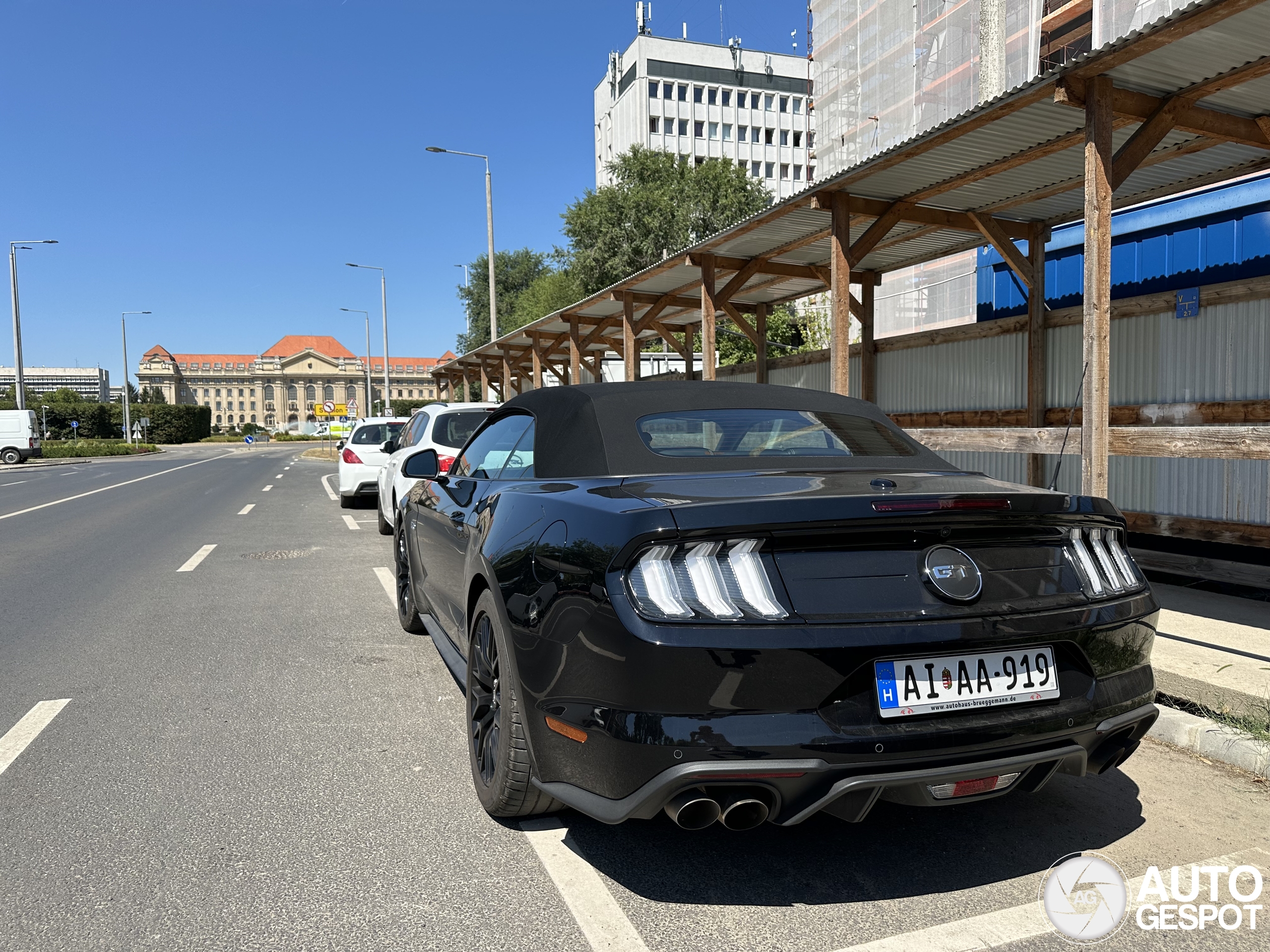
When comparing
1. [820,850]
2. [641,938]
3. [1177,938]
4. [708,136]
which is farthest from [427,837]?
[708,136]

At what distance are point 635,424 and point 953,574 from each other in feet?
4.31

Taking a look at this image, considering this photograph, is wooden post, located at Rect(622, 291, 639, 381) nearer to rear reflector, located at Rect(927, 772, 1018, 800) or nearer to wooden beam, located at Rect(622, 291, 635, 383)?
wooden beam, located at Rect(622, 291, 635, 383)

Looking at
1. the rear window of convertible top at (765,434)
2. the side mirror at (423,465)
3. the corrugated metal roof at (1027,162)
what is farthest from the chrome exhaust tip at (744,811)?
the corrugated metal roof at (1027,162)

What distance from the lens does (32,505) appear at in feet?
51.4

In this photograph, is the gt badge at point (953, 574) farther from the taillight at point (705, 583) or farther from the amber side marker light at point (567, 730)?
the amber side marker light at point (567, 730)

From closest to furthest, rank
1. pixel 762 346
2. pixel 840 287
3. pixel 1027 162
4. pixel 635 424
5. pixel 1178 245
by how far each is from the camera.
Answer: pixel 635 424
pixel 1027 162
pixel 840 287
pixel 1178 245
pixel 762 346

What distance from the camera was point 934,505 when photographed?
2.42 meters

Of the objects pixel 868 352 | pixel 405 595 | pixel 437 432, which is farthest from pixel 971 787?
pixel 868 352

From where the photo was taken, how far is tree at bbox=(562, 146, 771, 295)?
1596 inches

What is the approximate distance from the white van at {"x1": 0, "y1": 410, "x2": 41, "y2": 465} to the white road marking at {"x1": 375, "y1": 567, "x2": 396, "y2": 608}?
40.5m

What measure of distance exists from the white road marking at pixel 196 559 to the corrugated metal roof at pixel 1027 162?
6.45m

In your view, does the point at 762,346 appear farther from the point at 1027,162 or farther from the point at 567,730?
the point at 567,730

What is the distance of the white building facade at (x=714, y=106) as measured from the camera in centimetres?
7638

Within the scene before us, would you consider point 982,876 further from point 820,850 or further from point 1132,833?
point 1132,833
